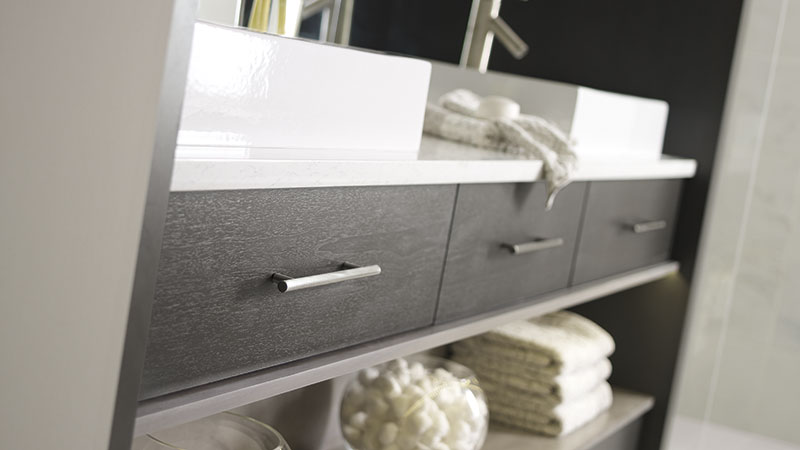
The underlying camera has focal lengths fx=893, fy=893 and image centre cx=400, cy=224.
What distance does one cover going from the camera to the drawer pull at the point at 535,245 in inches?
44.4

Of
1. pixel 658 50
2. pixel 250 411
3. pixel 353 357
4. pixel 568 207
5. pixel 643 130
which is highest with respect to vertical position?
pixel 658 50

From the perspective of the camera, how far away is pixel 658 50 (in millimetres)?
1784

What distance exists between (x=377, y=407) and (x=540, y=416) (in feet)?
1.30

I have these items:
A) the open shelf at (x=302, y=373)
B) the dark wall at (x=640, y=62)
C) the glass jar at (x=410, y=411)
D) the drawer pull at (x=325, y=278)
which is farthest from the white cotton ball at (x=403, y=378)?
the dark wall at (x=640, y=62)

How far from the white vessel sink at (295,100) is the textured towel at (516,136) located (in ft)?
0.74

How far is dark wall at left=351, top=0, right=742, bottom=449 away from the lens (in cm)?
175

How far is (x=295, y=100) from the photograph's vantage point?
79 centimetres

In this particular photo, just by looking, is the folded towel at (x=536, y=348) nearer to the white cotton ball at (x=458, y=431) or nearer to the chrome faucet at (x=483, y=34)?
the white cotton ball at (x=458, y=431)

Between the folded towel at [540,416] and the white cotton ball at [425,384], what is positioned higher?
the white cotton ball at [425,384]

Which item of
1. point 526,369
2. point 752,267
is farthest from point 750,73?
point 526,369

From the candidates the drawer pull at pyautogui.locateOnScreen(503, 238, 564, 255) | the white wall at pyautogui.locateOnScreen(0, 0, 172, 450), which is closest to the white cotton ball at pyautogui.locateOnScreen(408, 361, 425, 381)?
the drawer pull at pyautogui.locateOnScreen(503, 238, 564, 255)

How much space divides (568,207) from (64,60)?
2.84 ft

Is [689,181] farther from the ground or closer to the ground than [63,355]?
farther from the ground

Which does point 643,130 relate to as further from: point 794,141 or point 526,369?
point 794,141
